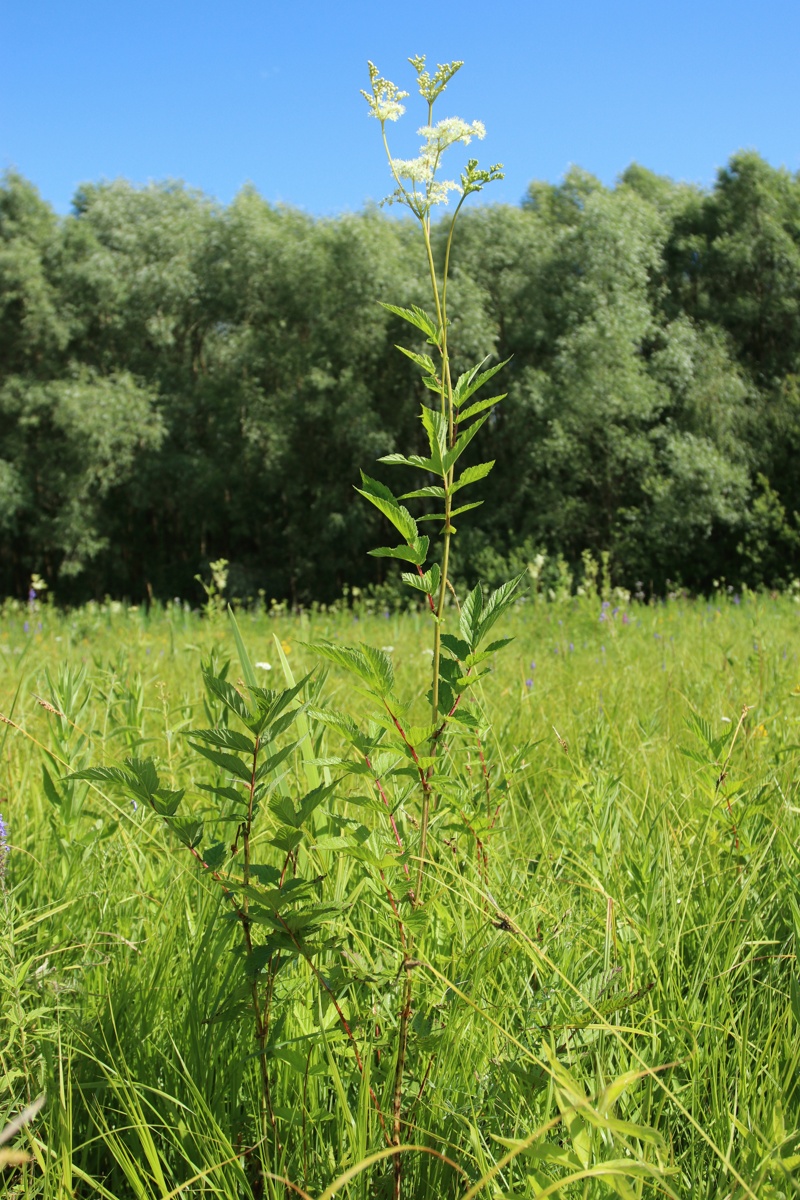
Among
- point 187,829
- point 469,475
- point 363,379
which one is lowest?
point 187,829

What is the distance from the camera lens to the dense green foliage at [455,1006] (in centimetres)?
81

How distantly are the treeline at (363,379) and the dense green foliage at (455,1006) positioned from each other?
52.5 feet

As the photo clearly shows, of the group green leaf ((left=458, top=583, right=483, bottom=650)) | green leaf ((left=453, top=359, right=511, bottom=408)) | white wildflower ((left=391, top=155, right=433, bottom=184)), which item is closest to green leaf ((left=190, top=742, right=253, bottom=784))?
green leaf ((left=458, top=583, right=483, bottom=650))

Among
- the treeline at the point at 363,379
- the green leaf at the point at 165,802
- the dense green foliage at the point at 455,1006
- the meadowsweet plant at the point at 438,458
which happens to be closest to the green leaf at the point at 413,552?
the meadowsweet plant at the point at 438,458

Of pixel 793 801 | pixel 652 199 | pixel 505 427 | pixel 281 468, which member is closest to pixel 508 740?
pixel 793 801

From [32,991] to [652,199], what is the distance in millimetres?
25456

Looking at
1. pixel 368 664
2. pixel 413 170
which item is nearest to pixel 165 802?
pixel 368 664

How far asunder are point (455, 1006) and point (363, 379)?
68.8 feet

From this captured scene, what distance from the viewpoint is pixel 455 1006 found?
943 millimetres

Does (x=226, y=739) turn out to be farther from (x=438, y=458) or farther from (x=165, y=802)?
(x=438, y=458)

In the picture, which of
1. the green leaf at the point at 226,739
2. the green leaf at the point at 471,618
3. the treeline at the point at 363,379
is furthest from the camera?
the treeline at the point at 363,379

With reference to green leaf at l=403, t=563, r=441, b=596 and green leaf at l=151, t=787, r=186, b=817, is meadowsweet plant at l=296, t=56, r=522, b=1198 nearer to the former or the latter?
green leaf at l=403, t=563, r=441, b=596

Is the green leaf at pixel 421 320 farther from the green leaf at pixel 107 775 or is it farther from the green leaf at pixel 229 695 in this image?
the green leaf at pixel 107 775

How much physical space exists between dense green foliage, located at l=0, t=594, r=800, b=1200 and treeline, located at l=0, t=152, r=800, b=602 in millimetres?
15991
